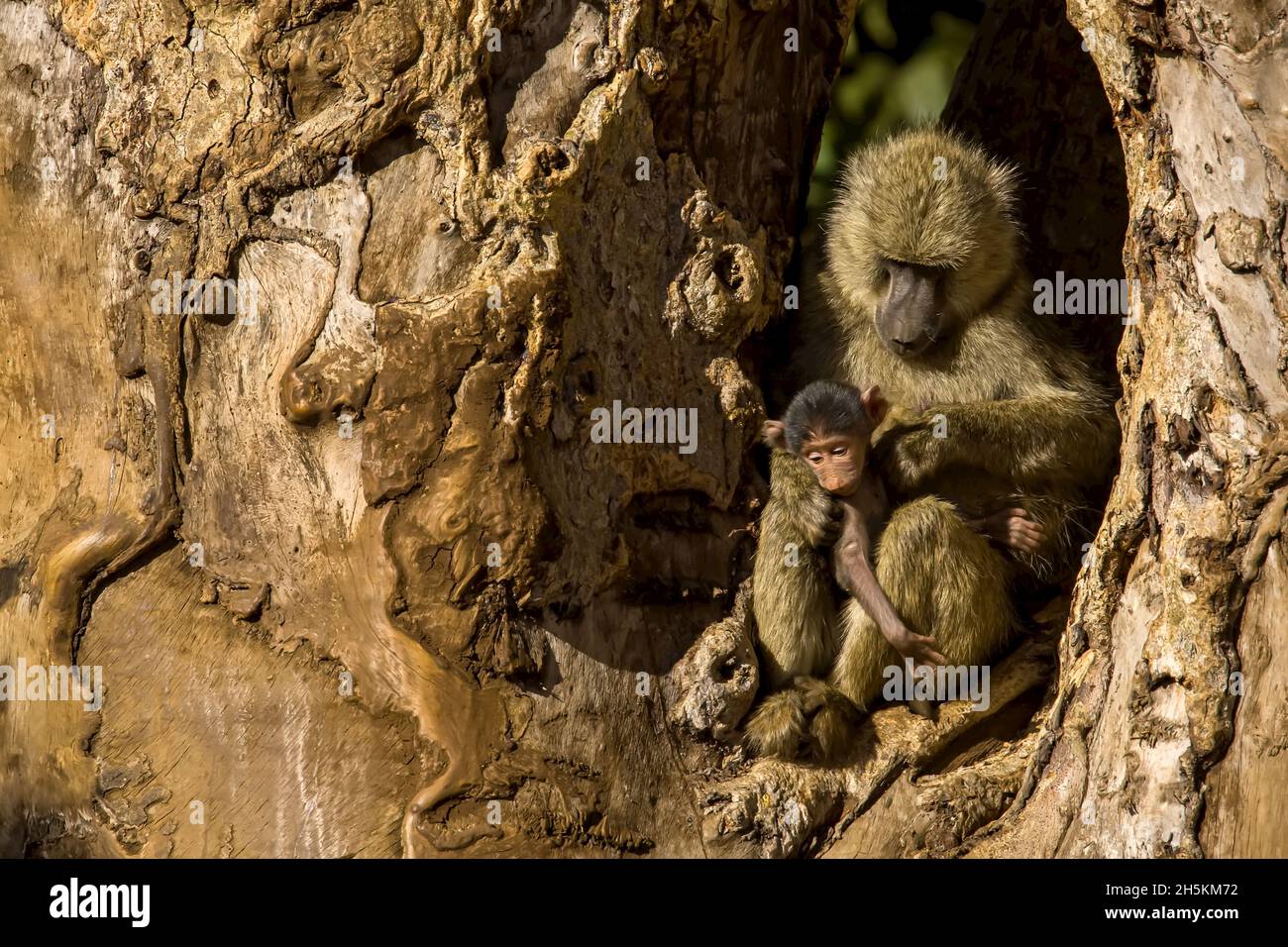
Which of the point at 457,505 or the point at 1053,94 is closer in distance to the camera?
the point at 457,505

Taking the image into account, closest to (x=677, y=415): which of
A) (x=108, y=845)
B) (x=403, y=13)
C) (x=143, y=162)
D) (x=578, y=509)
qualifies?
(x=578, y=509)

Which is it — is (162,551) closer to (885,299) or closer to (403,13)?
(403,13)

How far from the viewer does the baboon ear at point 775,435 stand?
4.11 meters

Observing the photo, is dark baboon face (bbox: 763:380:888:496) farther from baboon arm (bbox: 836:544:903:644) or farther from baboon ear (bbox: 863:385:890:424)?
baboon arm (bbox: 836:544:903:644)

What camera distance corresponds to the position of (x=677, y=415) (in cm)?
383

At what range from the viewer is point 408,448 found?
3344 millimetres

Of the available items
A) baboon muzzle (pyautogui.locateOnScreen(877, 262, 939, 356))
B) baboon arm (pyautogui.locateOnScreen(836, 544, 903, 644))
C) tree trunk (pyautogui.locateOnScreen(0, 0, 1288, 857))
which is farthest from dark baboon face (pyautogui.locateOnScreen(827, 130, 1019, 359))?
tree trunk (pyautogui.locateOnScreen(0, 0, 1288, 857))

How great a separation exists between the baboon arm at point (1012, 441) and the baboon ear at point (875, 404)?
0.09 meters

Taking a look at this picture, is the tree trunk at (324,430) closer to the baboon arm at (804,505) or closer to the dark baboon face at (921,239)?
the baboon arm at (804,505)

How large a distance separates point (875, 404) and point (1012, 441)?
1.71ft

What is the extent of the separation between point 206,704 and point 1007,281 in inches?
119

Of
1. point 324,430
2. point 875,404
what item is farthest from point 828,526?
point 324,430

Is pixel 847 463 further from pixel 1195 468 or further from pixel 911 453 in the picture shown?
pixel 1195 468

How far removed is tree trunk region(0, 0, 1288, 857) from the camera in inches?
131
